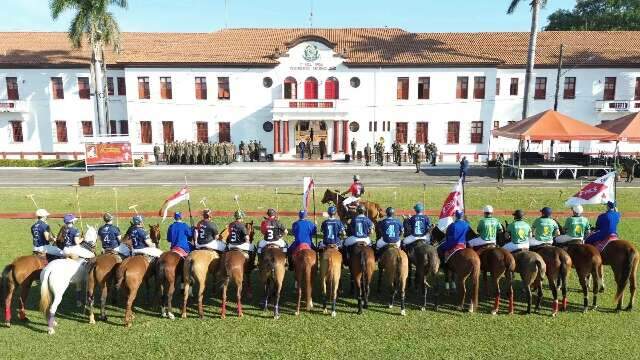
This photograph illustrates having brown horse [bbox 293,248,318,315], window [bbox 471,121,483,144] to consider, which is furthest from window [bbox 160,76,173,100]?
brown horse [bbox 293,248,318,315]

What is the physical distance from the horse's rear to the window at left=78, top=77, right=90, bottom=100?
40.7 metres

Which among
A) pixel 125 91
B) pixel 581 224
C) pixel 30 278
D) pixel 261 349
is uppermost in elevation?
pixel 125 91

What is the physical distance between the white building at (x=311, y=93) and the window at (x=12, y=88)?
11cm

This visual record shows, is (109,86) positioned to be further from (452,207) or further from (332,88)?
(452,207)

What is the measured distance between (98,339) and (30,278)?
7.41 feet

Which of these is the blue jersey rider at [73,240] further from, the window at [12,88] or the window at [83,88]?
the window at [12,88]

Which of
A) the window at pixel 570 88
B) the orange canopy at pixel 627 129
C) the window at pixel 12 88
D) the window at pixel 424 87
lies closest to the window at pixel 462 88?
the window at pixel 424 87

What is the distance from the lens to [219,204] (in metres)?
20.6

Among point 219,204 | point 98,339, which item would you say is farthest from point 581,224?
point 219,204

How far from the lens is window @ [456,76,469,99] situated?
3769 cm

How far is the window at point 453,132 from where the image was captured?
38562 mm

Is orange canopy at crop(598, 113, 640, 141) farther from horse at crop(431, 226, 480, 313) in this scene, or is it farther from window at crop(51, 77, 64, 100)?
window at crop(51, 77, 64, 100)

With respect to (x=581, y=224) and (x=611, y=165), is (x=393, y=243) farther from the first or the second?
(x=611, y=165)

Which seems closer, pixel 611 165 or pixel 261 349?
pixel 261 349
